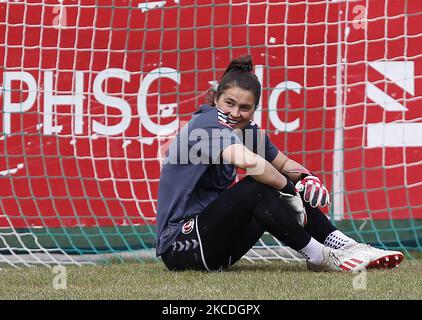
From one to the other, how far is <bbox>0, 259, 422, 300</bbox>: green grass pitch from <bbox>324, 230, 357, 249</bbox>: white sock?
0.19m

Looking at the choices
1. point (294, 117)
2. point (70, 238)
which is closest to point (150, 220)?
point (70, 238)

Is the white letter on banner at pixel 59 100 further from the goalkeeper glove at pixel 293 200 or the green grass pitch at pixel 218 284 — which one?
the goalkeeper glove at pixel 293 200

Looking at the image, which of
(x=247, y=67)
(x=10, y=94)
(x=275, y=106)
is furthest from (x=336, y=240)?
(x=10, y=94)

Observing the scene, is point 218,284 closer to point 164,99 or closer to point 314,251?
point 314,251

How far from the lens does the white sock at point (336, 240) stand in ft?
15.7

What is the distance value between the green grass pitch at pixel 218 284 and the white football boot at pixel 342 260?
59mm

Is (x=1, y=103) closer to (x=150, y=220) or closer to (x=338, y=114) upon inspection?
(x=150, y=220)

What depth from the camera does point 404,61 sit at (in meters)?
5.97

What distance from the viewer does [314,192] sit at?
458 cm

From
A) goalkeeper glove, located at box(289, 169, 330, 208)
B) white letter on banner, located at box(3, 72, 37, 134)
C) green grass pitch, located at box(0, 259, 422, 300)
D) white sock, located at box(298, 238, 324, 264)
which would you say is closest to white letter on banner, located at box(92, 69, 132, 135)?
white letter on banner, located at box(3, 72, 37, 134)

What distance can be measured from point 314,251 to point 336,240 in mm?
219

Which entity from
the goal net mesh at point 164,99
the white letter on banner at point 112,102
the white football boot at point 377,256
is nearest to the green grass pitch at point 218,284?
the white football boot at point 377,256

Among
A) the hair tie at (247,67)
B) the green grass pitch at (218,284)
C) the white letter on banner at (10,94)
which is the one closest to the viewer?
the green grass pitch at (218,284)

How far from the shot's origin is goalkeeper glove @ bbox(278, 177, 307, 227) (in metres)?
4.55
